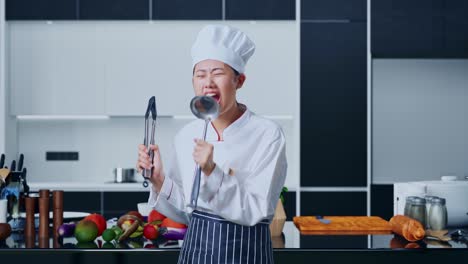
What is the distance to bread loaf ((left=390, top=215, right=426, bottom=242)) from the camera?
2188 millimetres

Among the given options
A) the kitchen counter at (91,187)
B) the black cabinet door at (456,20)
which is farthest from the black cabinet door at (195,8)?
the black cabinet door at (456,20)

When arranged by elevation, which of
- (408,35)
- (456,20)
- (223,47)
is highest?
(456,20)

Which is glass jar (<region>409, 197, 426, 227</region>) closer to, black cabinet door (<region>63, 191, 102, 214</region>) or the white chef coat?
the white chef coat

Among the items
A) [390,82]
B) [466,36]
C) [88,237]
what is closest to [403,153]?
[390,82]

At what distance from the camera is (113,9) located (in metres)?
4.38

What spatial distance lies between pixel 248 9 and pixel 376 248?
265cm

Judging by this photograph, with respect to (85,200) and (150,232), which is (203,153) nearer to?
(150,232)

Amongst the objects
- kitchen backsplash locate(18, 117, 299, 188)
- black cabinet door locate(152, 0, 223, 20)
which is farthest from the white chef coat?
kitchen backsplash locate(18, 117, 299, 188)

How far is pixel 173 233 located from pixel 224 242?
0.75 m

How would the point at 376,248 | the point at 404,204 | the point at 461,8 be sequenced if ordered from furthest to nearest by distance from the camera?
1. the point at 461,8
2. the point at 404,204
3. the point at 376,248

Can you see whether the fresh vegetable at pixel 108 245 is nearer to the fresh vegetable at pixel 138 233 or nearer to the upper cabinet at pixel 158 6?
the fresh vegetable at pixel 138 233

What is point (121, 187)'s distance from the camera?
4312mm

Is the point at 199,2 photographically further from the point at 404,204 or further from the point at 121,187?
the point at 404,204

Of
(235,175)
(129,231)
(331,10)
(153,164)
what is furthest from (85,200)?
(235,175)
